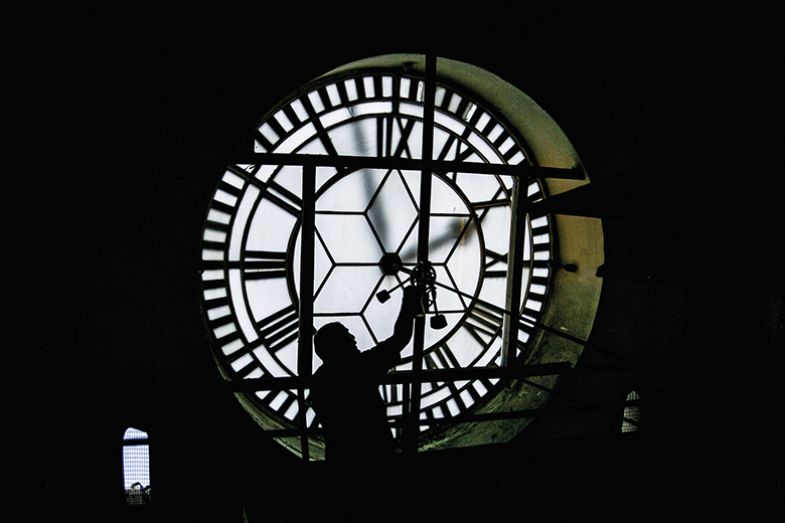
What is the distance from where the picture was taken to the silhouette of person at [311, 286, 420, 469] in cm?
166

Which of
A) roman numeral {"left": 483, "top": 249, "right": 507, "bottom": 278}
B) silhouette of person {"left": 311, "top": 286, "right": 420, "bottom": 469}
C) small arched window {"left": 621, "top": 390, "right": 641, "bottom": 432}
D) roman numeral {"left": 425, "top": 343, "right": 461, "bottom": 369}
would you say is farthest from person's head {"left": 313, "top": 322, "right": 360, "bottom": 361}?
small arched window {"left": 621, "top": 390, "right": 641, "bottom": 432}

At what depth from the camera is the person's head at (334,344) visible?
70.5 inches

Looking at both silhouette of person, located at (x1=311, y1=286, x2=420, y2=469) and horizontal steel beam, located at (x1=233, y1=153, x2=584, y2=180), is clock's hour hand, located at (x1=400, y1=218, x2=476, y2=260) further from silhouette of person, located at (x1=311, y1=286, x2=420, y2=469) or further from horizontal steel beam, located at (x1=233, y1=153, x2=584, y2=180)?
silhouette of person, located at (x1=311, y1=286, x2=420, y2=469)

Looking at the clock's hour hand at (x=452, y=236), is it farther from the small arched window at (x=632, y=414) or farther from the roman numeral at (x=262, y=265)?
the small arched window at (x=632, y=414)

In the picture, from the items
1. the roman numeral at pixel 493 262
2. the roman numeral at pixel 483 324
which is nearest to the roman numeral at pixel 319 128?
the roman numeral at pixel 493 262

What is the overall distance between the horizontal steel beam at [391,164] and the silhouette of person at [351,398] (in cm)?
→ 61

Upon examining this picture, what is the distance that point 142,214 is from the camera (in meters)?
1.93

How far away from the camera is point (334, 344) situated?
180cm

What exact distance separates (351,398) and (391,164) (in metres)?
0.89

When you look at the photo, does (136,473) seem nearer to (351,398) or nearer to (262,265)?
(351,398)

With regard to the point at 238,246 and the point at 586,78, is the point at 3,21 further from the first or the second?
the point at 586,78

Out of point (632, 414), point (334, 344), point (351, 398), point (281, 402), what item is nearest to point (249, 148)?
point (334, 344)

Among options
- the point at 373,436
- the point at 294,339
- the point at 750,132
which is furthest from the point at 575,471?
the point at 294,339

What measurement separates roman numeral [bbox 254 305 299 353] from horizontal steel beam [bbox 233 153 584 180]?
70 cm
